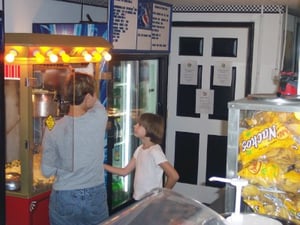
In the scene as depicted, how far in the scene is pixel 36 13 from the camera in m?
4.28

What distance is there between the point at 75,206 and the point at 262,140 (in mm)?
1730

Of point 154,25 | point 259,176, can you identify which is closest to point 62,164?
point 259,176

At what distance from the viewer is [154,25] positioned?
4.90m

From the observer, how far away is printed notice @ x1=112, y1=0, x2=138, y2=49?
13.5ft

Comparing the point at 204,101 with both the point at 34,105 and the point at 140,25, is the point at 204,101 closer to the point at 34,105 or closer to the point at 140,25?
the point at 140,25

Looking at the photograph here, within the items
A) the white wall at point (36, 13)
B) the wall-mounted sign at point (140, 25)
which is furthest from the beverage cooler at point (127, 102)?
the white wall at point (36, 13)

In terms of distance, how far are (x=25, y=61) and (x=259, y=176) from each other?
2177 mm

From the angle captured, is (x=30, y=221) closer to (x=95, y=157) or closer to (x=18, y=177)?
(x=18, y=177)

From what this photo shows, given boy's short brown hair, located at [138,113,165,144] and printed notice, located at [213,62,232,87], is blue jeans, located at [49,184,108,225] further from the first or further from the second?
printed notice, located at [213,62,232,87]

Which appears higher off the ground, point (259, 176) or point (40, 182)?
point (259, 176)

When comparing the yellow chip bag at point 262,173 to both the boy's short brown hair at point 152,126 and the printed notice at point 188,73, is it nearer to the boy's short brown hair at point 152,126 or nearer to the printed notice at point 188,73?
the boy's short brown hair at point 152,126

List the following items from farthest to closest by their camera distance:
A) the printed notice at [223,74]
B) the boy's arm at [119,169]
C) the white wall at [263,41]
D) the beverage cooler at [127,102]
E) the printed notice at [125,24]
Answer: the printed notice at [223,74] < the white wall at [263,41] < the beverage cooler at [127,102] < the printed notice at [125,24] < the boy's arm at [119,169]

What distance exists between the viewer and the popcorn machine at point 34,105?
11.2ft

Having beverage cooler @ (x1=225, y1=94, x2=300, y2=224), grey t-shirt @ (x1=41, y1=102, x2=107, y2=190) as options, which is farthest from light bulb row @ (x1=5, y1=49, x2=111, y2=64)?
beverage cooler @ (x1=225, y1=94, x2=300, y2=224)
